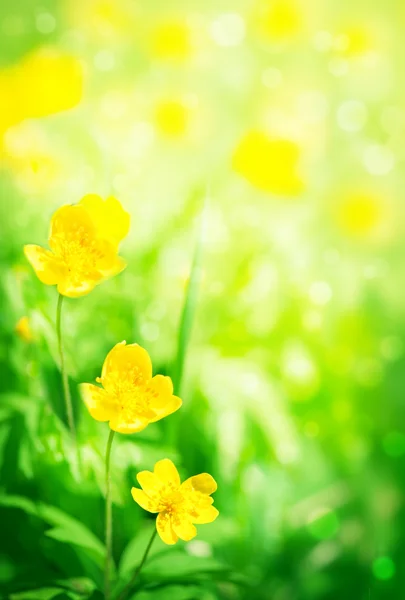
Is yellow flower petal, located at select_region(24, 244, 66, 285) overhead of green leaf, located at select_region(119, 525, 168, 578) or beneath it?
overhead

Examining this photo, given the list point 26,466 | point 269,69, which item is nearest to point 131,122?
point 269,69

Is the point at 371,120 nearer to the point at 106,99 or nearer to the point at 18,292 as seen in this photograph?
the point at 106,99

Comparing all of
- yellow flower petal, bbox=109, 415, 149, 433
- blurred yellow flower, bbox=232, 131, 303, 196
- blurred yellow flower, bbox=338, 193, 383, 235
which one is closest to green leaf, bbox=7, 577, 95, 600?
yellow flower petal, bbox=109, 415, 149, 433

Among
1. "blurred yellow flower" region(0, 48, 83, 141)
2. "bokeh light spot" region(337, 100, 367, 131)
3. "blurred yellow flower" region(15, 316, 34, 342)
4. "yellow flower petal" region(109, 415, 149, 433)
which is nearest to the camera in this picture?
"yellow flower petal" region(109, 415, 149, 433)

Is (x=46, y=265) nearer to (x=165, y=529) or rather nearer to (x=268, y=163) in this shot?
(x=165, y=529)

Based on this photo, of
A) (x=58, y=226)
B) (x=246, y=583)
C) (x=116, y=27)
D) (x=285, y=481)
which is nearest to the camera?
(x=58, y=226)

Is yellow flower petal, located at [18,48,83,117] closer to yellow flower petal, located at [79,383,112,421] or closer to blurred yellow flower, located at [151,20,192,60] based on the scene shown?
blurred yellow flower, located at [151,20,192,60]
